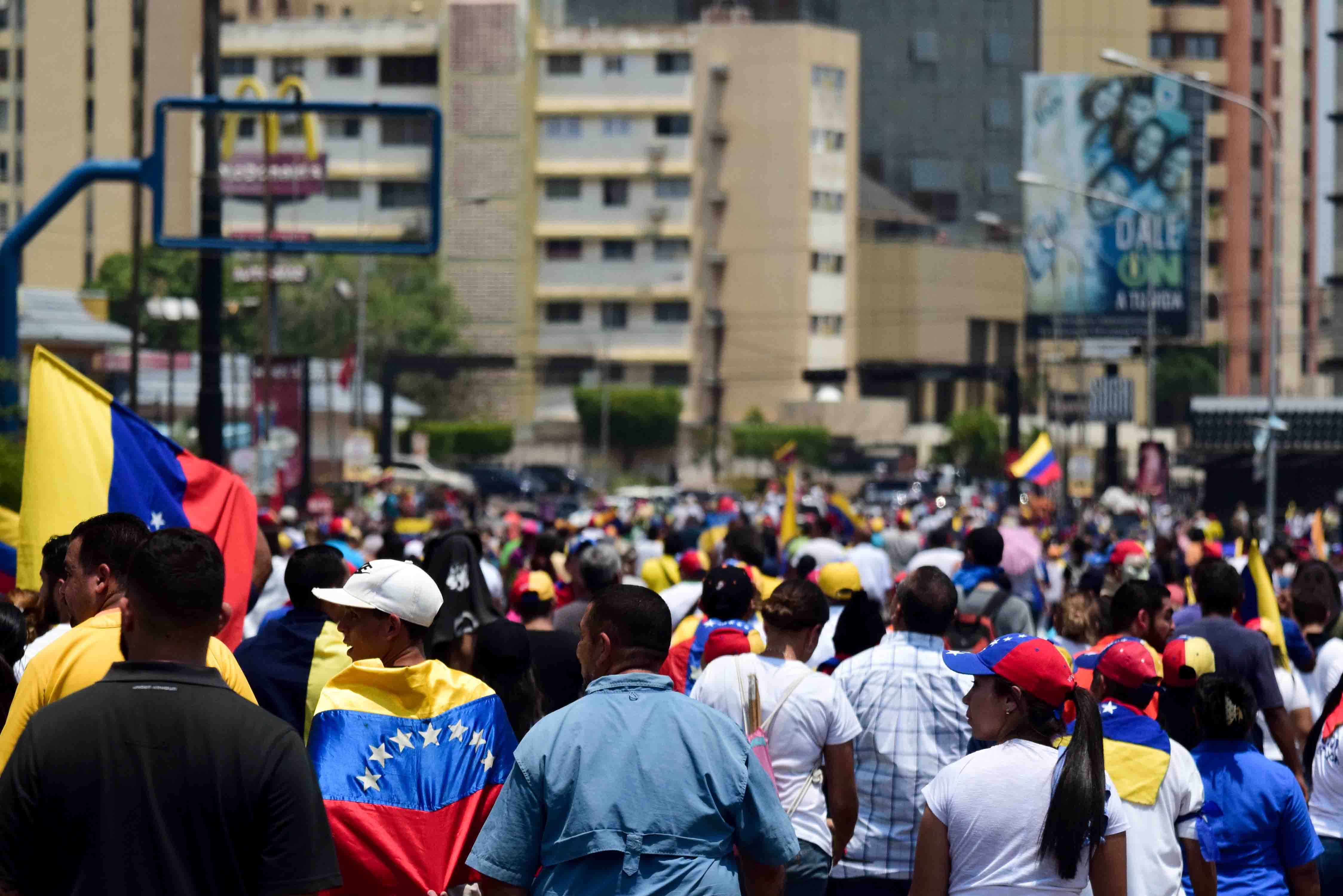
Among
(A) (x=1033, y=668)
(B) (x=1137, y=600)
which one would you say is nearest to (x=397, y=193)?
(B) (x=1137, y=600)

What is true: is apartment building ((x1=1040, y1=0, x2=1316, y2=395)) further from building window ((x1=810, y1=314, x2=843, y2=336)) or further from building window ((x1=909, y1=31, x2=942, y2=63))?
building window ((x1=810, y1=314, x2=843, y2=336))

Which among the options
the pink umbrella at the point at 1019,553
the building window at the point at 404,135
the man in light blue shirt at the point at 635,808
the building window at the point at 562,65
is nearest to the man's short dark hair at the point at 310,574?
the man in light blue shirt at the point at 635,808

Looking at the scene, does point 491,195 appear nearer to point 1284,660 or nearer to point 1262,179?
point 1262,179

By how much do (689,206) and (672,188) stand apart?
118cm

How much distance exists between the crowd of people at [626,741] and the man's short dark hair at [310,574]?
1cm

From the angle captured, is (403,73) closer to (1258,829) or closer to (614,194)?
(614,194)

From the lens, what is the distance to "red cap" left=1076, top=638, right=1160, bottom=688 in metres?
6.08

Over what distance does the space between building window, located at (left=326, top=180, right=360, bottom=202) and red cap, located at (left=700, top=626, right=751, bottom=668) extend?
282 ft

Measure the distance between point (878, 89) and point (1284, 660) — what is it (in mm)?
107565

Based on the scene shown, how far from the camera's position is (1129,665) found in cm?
610

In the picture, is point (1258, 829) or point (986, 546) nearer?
point (1258, 829)

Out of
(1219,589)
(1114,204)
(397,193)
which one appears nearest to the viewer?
(1219,589)

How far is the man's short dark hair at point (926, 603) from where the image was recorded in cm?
707

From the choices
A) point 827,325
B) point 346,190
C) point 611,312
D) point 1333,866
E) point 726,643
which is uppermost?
point 346,190
